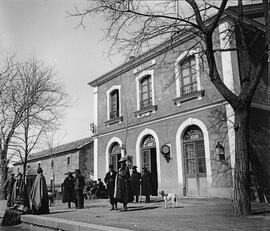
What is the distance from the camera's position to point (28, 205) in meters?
11.6

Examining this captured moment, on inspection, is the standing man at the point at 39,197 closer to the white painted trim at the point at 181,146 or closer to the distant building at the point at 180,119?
the distant building at the point at 180,119

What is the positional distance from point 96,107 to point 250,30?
11.5 meters

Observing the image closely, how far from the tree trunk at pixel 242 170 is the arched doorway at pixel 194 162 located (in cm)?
654

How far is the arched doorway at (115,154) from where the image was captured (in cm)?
2092

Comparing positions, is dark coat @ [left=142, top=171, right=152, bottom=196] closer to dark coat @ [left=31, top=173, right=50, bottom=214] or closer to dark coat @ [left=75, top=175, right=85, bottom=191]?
dark coat @ [left=75, top=175, right=85, bottom=191]

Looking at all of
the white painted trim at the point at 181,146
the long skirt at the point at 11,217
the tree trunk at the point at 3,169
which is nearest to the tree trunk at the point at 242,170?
the white painted trim at the point at 181,146

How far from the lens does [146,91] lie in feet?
63.8

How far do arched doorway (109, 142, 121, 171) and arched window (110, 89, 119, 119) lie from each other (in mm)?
1878

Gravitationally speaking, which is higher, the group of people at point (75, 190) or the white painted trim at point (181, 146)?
the white painted trim at point (181, 146)

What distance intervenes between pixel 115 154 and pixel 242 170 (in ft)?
42.2

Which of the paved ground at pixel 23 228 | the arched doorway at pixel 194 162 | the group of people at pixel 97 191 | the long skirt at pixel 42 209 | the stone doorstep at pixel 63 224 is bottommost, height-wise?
the paved ground at pixel 23 228

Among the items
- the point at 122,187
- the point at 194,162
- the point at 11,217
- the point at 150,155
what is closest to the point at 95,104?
the point at 150,155

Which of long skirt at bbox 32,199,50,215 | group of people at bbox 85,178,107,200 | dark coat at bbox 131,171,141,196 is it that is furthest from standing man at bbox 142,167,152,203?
group of people at bbox 85,178,107,200

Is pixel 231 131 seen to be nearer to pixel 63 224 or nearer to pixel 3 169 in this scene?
pixel 63 224
